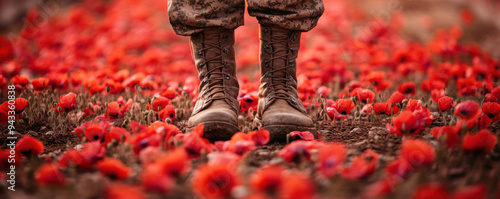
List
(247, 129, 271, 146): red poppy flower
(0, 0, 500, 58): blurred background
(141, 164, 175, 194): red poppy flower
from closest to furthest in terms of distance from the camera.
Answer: (141, 164, 175, 194): red poppy flower, (247, 129, 271, 146): red poppy flower, (0, 0, 500, 58): blurred background

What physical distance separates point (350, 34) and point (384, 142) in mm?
3793

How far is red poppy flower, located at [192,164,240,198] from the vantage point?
3.24 feet

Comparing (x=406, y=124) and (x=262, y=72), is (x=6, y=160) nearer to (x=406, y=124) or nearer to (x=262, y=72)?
(x=262, y=72)

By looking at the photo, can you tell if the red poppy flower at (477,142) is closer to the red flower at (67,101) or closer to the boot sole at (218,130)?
the boot sole at (218,130)

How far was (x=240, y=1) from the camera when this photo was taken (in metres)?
1.88

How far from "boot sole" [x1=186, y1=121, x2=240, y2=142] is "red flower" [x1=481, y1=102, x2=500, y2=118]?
1.08 metres

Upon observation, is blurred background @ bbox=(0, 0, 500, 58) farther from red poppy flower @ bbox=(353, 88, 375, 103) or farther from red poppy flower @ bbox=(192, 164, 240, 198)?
red poppy flower @ bbox=(192, 164, 240, 198)

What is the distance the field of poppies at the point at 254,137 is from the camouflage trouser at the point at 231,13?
0.43 metres

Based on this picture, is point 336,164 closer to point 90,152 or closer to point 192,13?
point 90,152

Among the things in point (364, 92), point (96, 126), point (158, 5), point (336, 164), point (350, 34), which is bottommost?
point (336, 164)

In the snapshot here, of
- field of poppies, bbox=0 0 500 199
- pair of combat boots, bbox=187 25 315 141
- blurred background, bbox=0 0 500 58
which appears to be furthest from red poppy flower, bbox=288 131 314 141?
blurred background, bbox=0 0 500 58

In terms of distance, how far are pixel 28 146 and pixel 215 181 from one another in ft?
2.54

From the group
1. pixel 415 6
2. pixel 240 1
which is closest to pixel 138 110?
pixel 240 1

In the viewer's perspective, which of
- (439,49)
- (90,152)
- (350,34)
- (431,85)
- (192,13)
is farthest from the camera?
(350,34)
